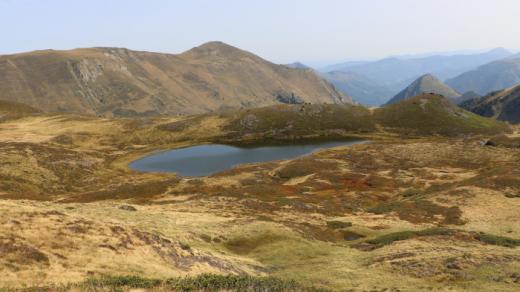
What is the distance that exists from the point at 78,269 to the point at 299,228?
27.4 m

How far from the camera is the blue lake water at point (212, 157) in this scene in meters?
125

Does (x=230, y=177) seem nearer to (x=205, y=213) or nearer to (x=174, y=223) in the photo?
(x=205, y=213)

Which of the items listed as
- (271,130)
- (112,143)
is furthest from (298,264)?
(271,130)

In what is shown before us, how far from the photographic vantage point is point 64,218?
32.5 meters

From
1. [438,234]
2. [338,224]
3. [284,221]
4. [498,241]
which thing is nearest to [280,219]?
[284,221]

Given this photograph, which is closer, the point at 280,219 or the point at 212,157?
the point at 280,219

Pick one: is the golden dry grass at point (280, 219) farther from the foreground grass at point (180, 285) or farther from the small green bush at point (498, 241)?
the foreground grass at point (180, 285)

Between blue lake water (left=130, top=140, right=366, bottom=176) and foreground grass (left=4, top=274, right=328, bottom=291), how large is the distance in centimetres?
9470

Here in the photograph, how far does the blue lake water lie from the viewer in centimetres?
12525

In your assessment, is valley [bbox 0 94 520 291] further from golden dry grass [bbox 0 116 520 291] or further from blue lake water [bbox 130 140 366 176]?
blue lake water [bbox 130 140 366 176]

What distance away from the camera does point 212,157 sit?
14375cm

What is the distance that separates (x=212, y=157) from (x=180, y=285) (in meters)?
123

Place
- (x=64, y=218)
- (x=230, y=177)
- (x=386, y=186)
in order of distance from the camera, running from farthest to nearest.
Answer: (x=230, y=177) < (x=386, y=186) < (x=64, y=218)

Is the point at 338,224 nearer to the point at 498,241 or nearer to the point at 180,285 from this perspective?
the point at 498,241
